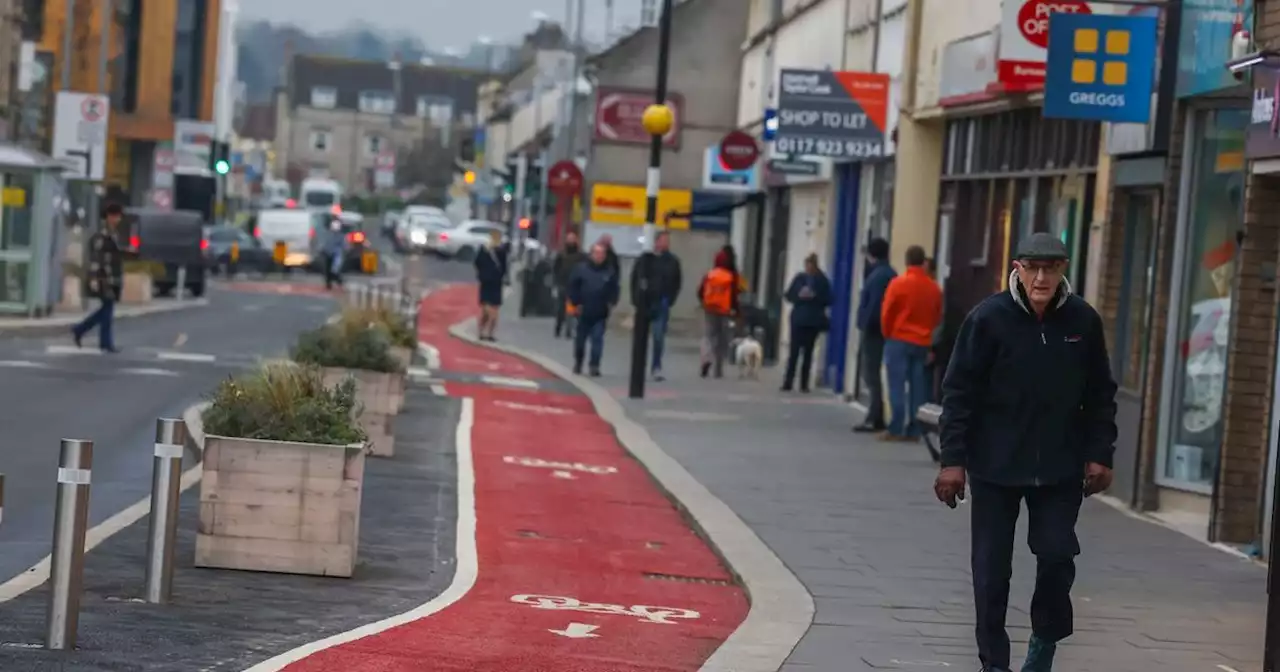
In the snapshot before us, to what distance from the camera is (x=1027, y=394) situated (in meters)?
8.88

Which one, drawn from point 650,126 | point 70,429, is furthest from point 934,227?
point 70,429

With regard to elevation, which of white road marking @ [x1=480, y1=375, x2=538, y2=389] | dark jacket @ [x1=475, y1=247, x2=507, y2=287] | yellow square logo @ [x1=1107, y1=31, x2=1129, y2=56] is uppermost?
yellow square logo @ [x1=1107, y1=31, x2=1129, y2=56]

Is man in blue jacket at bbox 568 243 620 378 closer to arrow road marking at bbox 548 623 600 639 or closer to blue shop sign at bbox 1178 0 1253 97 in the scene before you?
blue shop sign at bbox 1178 0 1253 97

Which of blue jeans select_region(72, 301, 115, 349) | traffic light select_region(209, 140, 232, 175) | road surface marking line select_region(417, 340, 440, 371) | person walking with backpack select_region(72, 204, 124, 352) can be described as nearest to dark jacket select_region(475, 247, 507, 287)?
road surface marking line select_region(417, 340, 440, 371)

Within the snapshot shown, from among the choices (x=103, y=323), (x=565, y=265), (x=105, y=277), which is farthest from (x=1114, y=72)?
(x=565, y=265)

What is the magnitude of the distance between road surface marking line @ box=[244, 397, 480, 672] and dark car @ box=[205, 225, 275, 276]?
157ft

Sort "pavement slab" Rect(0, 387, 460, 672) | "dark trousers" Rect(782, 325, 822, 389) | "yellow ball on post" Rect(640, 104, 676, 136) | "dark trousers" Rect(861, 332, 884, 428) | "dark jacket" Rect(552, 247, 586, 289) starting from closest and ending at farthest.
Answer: "pavement slab" Rect(0, 387, 460, 672)
"dark trousers" Rect(861, 332, 884, 428)
"yellow ball on post" Rect(640, 104, 676, 136)
"dark trousers" Rect(782, 325, 822, 389)
"dark jacket" Rect(552, 247, 586, 289)

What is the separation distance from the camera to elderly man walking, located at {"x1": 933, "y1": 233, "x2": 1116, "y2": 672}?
8875mm

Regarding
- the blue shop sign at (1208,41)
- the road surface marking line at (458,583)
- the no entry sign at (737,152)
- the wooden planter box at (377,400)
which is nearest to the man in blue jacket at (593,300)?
the no entry sign at (737,152)

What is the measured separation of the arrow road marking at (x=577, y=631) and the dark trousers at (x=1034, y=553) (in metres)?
1.92

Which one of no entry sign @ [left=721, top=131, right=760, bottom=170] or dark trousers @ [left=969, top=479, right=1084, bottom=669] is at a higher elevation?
no entry sign @ [left=721, top=131, right=760, bottom=170]

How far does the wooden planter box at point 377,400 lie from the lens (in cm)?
1808

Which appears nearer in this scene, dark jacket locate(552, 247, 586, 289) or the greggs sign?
the greggs sign

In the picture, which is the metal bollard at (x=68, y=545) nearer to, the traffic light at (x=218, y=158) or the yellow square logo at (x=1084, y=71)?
the yellow square logo at (x=1084, y=71)
